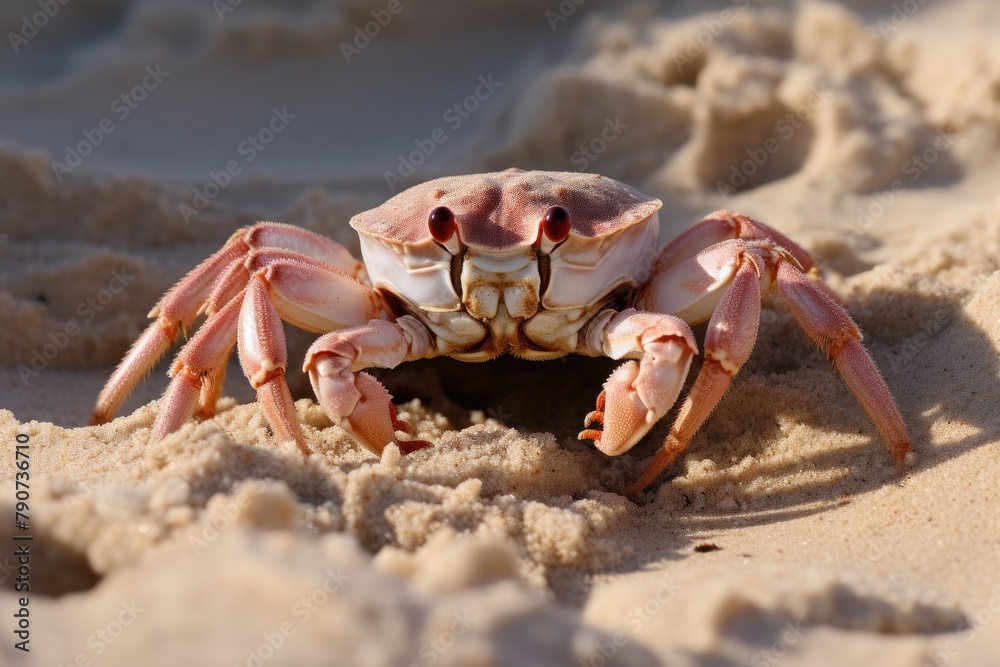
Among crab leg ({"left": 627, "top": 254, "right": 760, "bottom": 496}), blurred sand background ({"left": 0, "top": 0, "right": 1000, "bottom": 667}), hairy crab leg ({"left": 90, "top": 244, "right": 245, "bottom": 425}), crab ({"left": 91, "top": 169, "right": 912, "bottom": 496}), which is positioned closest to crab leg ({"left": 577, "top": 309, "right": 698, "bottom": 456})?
crab ({"left": 91, "top": 169, "right": 912, "bottom": 496})

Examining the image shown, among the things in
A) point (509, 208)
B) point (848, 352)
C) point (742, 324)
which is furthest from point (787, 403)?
point (509, 208)

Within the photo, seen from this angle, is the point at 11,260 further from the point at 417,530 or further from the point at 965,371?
the point at 965,371

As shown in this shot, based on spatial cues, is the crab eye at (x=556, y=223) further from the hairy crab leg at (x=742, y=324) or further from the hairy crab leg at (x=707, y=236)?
the hairy crab leg at (x=707, y=236)

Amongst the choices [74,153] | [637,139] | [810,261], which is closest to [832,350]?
[810,261]

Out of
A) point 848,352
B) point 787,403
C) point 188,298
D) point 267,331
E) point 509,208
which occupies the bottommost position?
point 787,403

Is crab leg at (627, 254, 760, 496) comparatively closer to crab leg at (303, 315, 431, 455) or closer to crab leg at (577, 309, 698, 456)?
crab leg at (577, 309, 698, 456)

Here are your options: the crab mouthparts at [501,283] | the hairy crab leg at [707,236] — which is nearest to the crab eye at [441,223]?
the crab mouthparts at [501,283]

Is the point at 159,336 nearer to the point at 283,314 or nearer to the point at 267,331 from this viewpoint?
the point at 283,314
